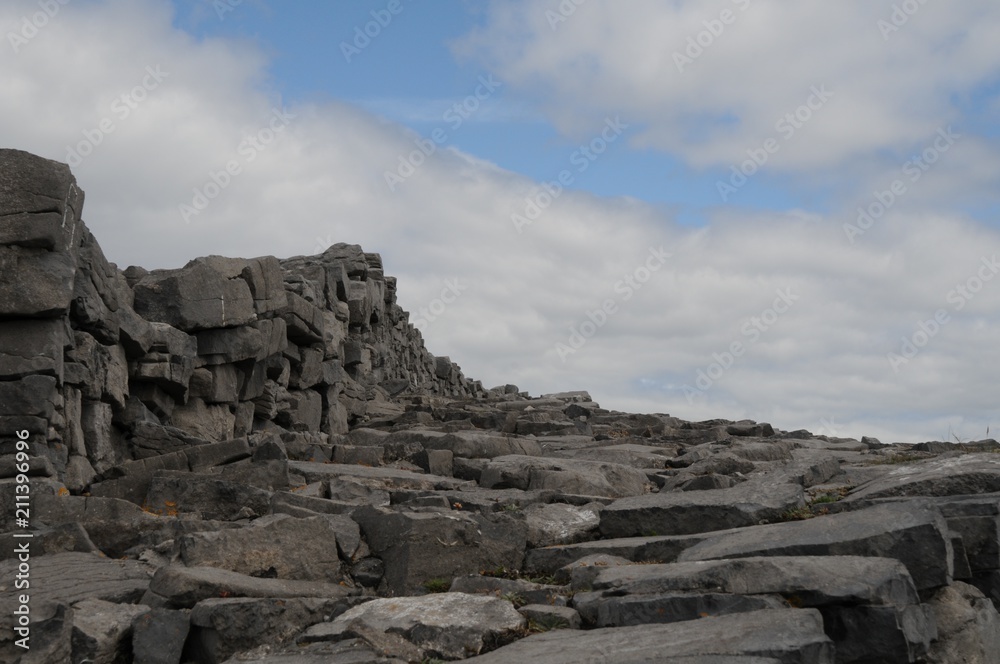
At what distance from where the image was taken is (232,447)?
12.2 meters

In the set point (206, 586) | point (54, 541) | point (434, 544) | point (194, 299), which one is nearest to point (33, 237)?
point (54, 541)

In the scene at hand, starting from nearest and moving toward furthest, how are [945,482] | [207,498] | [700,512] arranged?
[700,512] < [945,482] < [207,498]

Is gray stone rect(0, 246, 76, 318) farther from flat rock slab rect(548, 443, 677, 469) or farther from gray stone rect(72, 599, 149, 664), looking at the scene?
flat rock slab rect(548, 443, 677, 469)

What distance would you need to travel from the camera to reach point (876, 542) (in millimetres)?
6895

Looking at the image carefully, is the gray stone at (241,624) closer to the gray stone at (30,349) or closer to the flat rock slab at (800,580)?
the flat rock slab at (800,580)

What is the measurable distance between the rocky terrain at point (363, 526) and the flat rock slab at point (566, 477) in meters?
→ 0.04

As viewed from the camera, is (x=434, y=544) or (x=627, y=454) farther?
(x=627, y=454)

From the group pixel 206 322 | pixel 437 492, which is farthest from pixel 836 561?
pixel 206 322

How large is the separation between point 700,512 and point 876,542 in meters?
2.34

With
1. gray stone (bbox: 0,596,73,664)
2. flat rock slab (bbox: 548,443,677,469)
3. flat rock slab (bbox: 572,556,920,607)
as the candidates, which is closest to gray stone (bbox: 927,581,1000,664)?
flat rock slab (bbox: 572,556,920,607)

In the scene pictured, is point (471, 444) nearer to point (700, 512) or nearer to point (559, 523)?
point (559, 523)

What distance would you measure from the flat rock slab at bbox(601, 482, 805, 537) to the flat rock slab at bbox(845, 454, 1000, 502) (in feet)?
2.38

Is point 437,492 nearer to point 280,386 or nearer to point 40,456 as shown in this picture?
point 40,456

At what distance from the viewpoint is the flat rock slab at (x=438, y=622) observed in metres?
5.96
